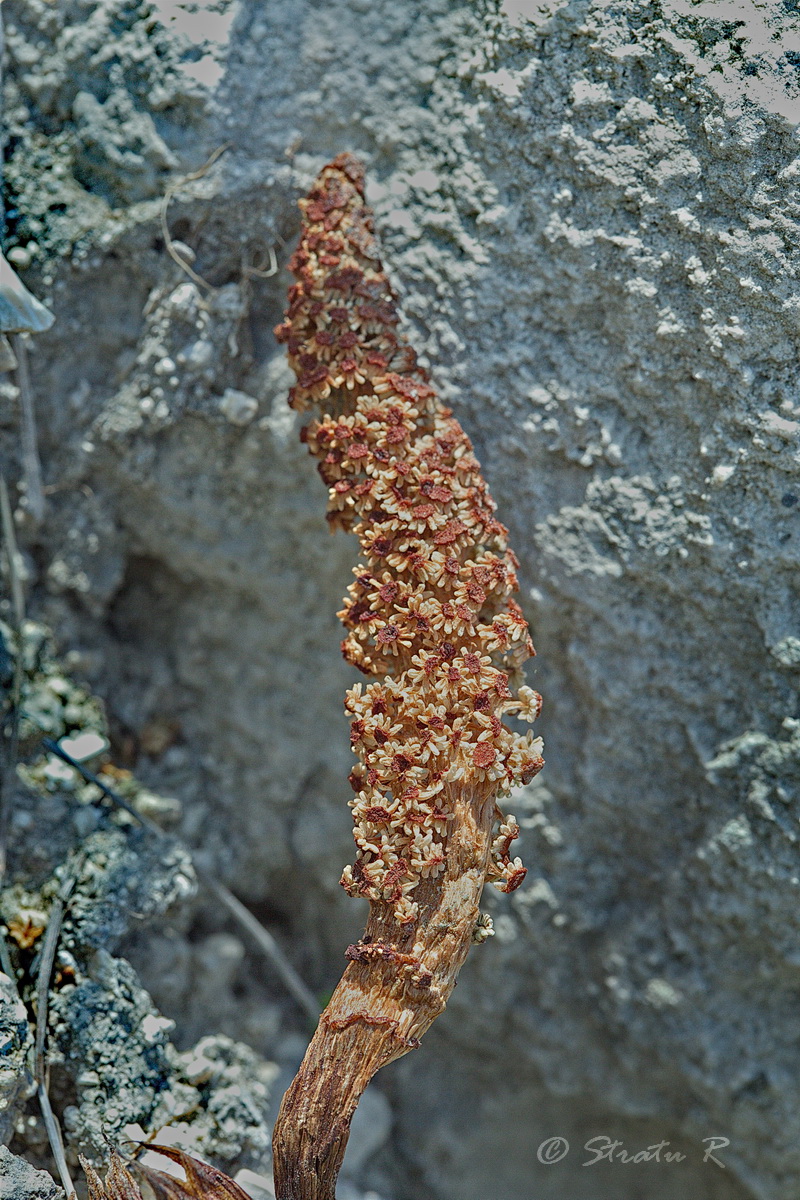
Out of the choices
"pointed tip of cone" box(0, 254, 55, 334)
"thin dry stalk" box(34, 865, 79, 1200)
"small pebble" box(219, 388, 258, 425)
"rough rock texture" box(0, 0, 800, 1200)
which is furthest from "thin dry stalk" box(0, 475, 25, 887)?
"small pebble" box(219, 388, 258, 425)

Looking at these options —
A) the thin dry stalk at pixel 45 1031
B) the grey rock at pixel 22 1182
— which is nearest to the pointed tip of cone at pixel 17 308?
the thin dry stalk at pixel 45 1031

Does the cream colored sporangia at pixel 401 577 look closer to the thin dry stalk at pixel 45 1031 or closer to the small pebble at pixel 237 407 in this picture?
the small pebble at pixel 237 407

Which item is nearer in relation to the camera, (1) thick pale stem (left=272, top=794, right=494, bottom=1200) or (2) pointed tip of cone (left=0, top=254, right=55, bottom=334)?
(1) thick pale stem (left=272, top=794, right=494, bottom=1200)

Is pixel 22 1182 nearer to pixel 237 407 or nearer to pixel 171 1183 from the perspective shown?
pixel 171 1183

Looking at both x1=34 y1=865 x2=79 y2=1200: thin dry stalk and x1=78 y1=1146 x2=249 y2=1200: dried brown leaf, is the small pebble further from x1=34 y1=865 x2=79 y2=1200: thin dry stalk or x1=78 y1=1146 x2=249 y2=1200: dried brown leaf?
x1=78 y1=1146 x2=249 y2=1200: dried brown leaf

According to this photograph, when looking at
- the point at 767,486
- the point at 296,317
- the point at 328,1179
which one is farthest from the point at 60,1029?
the point at 767,486
